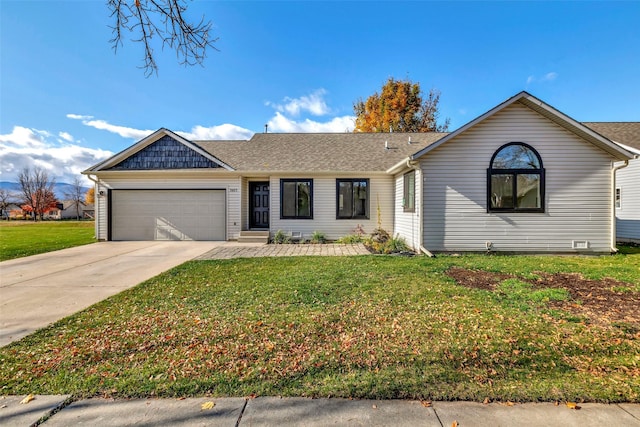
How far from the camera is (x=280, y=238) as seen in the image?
456 inches

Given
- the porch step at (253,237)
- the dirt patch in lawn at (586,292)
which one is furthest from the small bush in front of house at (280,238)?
the dirt patch in lawn at (586,292)

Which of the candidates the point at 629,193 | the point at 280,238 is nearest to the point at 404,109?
the point at 629,193

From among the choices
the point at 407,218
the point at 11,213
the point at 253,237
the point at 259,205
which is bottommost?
the point at 253,237

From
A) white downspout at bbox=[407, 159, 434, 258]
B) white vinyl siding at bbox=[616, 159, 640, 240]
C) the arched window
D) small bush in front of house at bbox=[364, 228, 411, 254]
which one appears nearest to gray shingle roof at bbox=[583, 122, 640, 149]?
white vinyl siding at bbox=[616, 159, 640, 240]

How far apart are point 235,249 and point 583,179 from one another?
10.9 metres

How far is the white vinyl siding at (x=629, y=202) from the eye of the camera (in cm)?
1156

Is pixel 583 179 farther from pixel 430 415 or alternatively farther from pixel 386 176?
pixel 430 415

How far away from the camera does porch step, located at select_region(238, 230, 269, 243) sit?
38.1 feet

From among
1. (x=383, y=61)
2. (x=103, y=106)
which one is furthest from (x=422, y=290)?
(x=383, y=61)

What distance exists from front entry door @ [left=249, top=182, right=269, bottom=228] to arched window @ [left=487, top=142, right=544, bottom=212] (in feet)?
27.9

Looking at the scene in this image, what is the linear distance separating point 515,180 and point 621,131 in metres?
9.91

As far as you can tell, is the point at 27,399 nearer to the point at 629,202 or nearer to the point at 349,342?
the point at 349,342

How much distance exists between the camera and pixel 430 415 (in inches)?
81.4

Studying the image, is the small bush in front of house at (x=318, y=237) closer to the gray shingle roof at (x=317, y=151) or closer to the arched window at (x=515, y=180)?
the gray shingle roof at (x=317, y=151)
